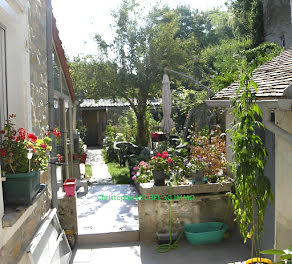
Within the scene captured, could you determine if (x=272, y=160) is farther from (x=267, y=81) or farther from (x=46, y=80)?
(x=46, y=80)

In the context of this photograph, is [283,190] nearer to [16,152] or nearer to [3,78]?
[16,152]

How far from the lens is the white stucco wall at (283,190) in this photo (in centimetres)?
432

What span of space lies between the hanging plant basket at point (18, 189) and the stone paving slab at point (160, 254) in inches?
107

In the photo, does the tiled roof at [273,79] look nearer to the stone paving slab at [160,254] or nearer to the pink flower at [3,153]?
the stone paving slab at [160,254]

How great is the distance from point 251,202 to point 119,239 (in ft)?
10.7

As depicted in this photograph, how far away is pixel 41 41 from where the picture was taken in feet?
15.5

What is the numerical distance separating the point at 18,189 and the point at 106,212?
4.54 meters

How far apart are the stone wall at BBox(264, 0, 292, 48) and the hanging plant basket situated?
17363 mm

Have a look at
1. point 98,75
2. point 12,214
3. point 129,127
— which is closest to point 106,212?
point 12,214

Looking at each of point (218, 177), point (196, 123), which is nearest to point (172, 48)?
point (196, 123)

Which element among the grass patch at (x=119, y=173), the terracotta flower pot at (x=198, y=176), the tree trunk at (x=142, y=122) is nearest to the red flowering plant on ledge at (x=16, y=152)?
the terracotta flower pot at (x=198, y=176)

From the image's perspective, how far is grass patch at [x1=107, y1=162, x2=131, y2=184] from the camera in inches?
415

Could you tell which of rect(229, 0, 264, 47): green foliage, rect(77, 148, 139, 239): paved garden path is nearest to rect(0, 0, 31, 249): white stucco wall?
rect(77, 148, 139, 239): paved garden path

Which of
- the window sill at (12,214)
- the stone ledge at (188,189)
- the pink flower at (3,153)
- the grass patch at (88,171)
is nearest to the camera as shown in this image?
the window sill at (12,214)
